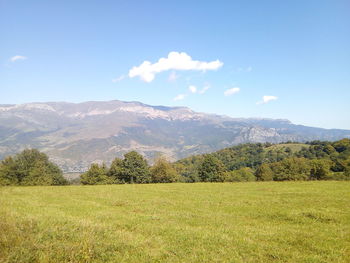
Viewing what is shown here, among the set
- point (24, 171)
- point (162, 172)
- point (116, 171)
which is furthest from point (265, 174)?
point (24, 171)

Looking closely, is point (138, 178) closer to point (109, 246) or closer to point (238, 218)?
point (238, 218)

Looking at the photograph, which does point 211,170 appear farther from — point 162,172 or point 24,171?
point 24,171

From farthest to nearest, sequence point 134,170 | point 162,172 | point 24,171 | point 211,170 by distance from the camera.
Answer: point 162,172 < point 211,170 < point 134,170 < point 24,171

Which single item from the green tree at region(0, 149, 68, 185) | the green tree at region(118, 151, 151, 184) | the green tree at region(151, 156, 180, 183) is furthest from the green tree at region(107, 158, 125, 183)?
the green tree at region(0, 149, 68, 185)

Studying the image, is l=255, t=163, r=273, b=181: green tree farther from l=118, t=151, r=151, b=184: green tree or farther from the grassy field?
the grassy field

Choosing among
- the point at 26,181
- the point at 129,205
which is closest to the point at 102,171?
the point at 26,181

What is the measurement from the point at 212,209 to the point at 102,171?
2387 inches

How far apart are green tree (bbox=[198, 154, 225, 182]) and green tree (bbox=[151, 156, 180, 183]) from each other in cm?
975

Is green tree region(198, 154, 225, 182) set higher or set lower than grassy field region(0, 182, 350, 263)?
lower

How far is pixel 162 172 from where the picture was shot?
256 ft

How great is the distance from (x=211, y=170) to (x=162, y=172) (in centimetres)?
1672

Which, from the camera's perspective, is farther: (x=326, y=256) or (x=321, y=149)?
(x=321, y=149)

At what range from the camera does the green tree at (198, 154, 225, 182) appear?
73.4 meters

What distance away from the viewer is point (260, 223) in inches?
563
